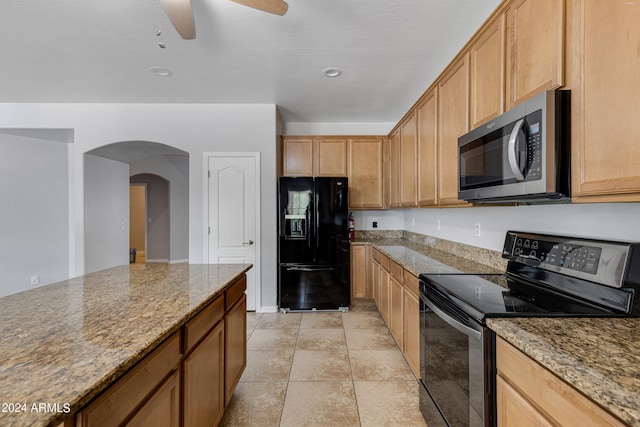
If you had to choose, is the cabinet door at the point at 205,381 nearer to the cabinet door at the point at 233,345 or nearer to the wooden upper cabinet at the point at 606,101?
the cabinet door at the point at 233,345

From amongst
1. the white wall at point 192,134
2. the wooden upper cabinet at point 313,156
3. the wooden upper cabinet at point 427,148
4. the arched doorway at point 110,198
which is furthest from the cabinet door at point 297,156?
the wooden upper cabinet at point 427,148

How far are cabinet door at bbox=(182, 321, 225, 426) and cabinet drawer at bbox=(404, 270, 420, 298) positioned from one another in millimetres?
1325

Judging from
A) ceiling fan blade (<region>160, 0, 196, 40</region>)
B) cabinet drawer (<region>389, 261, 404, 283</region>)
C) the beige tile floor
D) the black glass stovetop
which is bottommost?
the beige tile floor

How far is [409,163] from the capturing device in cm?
314

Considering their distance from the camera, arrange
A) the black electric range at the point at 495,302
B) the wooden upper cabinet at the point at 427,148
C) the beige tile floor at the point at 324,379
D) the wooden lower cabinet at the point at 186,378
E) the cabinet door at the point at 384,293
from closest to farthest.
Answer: the wooden lower cabinet at the point at 186,378
the black electric range at the point at 495,302
the beige tile floor at the point at 324,379
the wooden upper cabinet at the point at 427,148
the cabinet door at the point at 384,293

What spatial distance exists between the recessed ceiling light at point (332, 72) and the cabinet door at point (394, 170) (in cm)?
116

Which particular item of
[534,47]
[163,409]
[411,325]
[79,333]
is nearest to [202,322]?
[163,409]

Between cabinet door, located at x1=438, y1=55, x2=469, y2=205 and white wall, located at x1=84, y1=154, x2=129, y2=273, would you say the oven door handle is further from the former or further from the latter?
white wall, located at x1=84, y1=154, x2=129, y2=273

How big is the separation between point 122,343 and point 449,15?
8.59 ft

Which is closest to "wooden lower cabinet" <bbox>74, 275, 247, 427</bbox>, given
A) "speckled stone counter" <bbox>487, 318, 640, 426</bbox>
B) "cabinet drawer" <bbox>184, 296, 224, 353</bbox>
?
"cabinet drawer" <bbox>184, 296, 224, 353</bbox>

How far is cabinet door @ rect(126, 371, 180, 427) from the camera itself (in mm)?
905

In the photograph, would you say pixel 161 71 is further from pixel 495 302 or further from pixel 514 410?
pixel 514 410

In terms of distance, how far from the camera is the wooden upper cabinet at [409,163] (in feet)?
9.63

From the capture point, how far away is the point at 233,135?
3.72m
